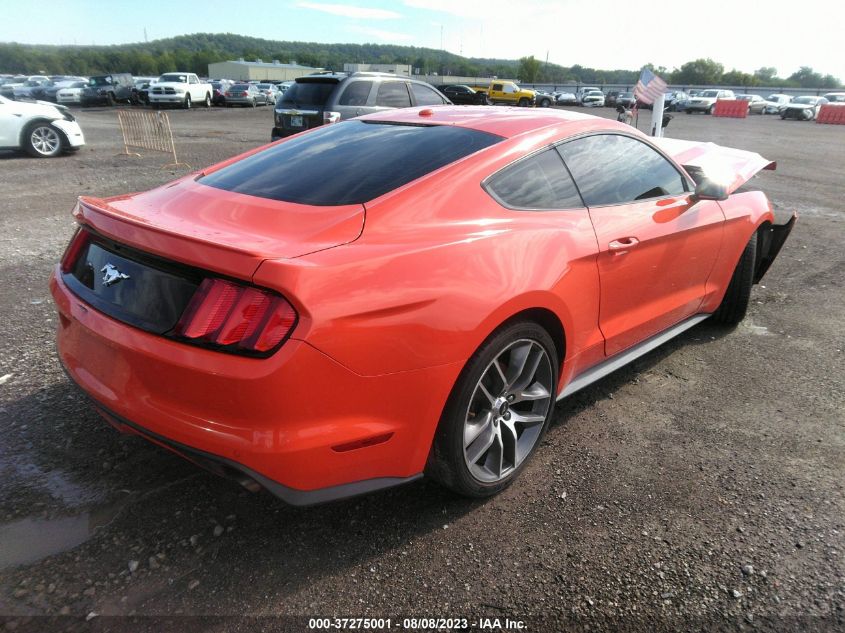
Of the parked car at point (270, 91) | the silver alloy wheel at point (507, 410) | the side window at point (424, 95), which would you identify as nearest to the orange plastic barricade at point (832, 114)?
the parked car at point (270, 91)

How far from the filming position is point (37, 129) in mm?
12305

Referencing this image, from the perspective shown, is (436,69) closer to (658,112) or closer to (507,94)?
(507,94)

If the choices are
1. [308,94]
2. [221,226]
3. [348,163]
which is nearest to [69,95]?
[308,94]

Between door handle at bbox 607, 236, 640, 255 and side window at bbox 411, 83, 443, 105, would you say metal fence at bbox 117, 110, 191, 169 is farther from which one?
door handle at bbox 607, 236, 640, 255

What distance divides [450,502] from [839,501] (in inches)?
67.7

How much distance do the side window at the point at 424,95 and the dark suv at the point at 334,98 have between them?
0.73 ft

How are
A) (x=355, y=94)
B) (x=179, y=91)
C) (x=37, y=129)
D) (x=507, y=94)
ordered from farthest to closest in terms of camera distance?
(x=507, y=94)
(x=179, y=91)
(x=37, y=129)
(x=355, y=94)

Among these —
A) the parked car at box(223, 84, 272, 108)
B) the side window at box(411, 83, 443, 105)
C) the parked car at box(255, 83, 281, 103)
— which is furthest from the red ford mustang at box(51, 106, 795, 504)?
the parked car at box(255, 83, 281, 103)

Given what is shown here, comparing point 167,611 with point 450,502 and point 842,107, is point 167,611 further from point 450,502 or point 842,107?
point 842,107

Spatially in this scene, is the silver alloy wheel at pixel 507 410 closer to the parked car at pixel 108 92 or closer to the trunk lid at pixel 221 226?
the trunk lid at pixel 221 226

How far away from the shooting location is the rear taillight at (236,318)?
184 cm

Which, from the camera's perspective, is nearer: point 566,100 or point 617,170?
point 617,170

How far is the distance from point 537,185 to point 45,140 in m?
13.2

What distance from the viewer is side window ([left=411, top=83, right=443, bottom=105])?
1204 cm
